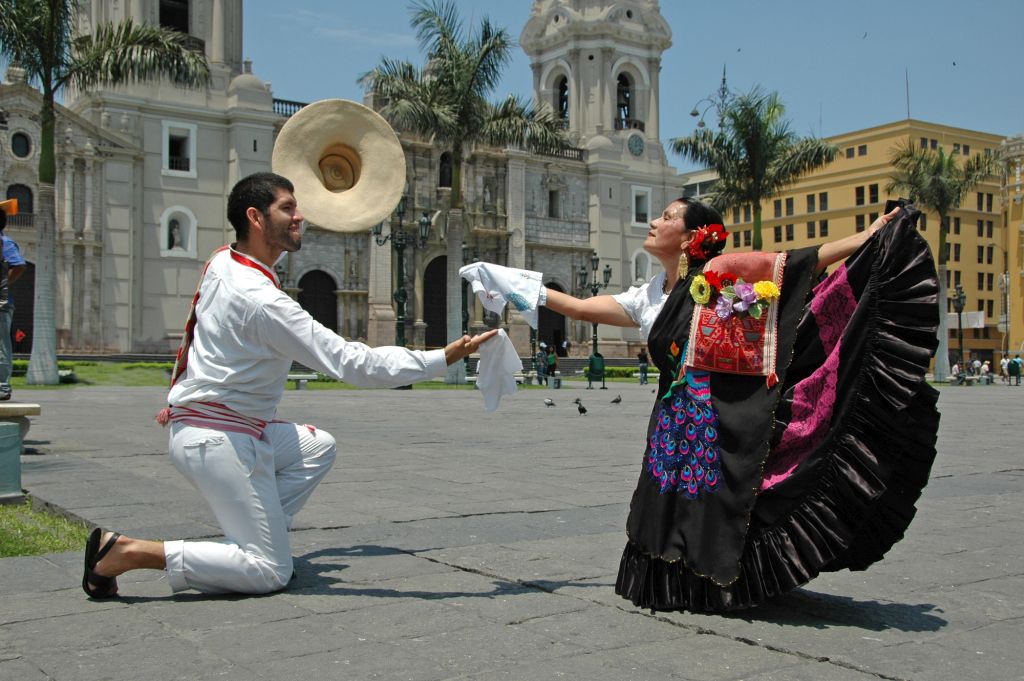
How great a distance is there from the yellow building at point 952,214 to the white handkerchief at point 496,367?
6057 cm

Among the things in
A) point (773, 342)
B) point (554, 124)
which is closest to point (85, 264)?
point (554, 124)

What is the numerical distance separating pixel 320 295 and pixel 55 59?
64.7 feet

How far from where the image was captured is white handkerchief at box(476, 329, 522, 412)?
3982 mm

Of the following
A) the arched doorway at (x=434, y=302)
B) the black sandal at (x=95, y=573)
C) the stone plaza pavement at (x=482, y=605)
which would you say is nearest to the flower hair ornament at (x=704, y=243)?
the stone plaza pavement at (x=482, y=605)

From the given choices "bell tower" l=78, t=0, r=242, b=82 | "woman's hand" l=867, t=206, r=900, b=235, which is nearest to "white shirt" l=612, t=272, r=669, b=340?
"woman's hand" l=867, t=206, r=900, b=235

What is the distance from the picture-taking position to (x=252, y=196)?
12.8 feet

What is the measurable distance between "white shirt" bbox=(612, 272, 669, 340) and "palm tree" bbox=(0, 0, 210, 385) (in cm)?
1861

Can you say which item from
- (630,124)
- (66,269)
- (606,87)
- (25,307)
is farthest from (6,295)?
(630,124)

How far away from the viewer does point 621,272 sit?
154ft

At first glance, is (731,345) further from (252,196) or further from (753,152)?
(753,152)

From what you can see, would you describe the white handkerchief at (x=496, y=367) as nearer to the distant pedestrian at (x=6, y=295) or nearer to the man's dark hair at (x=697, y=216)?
the man's dark hair at (x=697, y=216)

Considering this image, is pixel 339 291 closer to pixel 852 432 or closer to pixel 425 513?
pixel 425 513

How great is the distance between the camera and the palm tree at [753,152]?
2961cm

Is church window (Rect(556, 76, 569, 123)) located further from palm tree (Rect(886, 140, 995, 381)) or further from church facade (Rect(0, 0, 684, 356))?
palm tree (Rect(886, 140, 995, 381))
